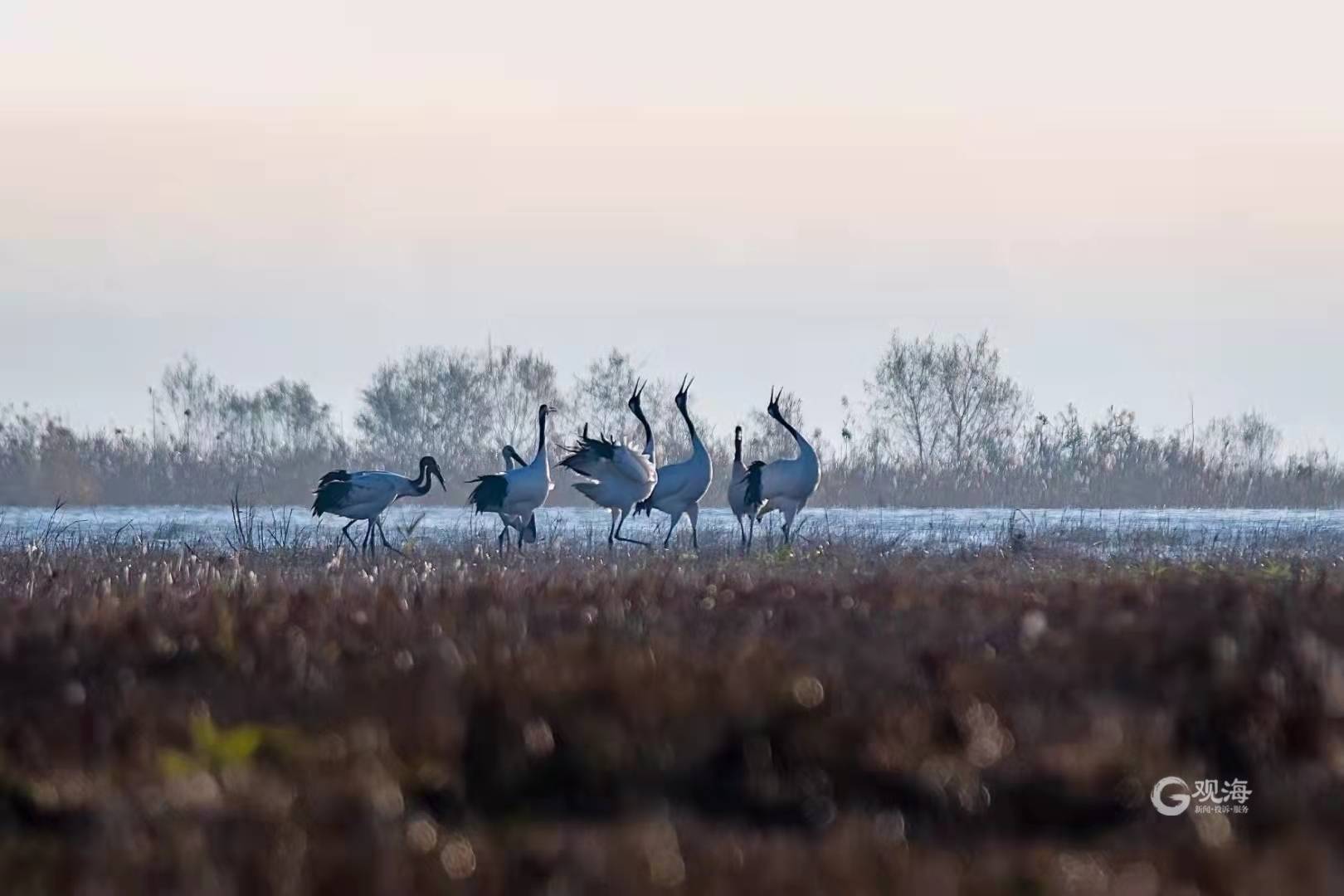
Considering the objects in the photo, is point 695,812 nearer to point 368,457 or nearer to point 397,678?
point 397,678

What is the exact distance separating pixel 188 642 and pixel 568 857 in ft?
10.6

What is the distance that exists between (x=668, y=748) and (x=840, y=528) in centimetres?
1944

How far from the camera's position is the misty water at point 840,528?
56.0ft

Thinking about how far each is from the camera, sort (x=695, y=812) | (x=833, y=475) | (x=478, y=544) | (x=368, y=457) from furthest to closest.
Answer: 1. (x=368, y=457)
2. (x=833, y=475)
3. (x=478, y=544)
4. (x=695, y=812)

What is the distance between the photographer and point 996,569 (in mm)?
11906

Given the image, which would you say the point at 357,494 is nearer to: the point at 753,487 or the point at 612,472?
the point at 612,472

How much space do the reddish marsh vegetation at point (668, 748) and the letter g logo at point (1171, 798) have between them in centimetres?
4

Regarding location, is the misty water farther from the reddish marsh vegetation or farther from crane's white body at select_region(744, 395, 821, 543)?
the reddish marsh vegetation

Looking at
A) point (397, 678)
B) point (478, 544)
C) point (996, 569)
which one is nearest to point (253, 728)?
point (397, 678)

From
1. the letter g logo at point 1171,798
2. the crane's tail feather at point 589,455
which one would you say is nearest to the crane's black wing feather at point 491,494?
the crane's tail feather at point 589,455

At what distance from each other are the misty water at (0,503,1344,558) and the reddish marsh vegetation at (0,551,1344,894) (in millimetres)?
9045

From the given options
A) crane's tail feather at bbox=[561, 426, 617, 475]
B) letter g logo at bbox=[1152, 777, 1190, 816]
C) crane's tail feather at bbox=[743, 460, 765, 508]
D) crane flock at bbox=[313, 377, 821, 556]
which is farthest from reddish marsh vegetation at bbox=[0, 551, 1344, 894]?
crane's tail feather at bbox=[743, 460, 765, 508]

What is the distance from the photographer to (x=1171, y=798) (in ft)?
Result: 12.8

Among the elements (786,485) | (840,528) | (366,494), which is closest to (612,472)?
(786,485)
